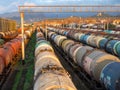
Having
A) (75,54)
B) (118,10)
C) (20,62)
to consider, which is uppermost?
Result: (118,10)

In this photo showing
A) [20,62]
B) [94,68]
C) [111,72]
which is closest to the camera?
[111,72]

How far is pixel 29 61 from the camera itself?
39906 millimetres

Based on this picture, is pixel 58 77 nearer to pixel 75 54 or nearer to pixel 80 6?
pixel 75 54

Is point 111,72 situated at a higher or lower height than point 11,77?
higher

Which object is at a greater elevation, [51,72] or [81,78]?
[51,72]

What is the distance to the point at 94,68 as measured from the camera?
19969mm

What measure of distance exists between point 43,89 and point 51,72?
107 inches

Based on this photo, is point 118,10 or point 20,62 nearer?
point 20,62

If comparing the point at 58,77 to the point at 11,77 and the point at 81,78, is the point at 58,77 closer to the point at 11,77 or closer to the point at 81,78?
the point at 81,78

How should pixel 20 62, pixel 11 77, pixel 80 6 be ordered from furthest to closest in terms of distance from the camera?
pixel 80 6 < pixel 20 62 < pixel 11 77

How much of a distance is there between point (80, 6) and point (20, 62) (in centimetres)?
1458

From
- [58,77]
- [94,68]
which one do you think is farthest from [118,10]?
[58,77]

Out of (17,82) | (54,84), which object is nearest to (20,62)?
(17,82)

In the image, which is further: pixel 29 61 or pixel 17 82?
pixel 29 61
